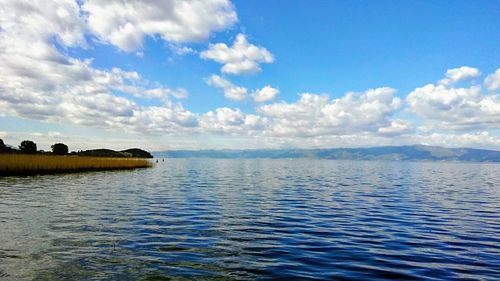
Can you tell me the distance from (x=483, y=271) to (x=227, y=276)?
10.6 metres

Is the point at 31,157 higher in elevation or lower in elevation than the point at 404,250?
higher

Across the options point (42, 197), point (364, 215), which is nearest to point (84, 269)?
point (364, 215)

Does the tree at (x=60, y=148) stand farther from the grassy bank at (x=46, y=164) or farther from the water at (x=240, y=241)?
the water at (x=240, y=241)

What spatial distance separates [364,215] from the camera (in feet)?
107

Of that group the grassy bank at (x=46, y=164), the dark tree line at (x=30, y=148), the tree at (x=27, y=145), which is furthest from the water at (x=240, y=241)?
the tree at (x=27, y=145)

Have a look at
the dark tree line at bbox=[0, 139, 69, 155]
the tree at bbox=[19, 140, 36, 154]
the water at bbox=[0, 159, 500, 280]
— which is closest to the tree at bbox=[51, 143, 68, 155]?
the dark tree line at bbox=[0, 139, 69, 155]

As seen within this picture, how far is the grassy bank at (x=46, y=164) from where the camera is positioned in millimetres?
69375

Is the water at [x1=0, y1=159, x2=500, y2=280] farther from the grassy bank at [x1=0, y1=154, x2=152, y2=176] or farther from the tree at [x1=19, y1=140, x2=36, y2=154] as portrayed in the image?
the tree at [x1=19, y1=140, x2=36, y2=154]

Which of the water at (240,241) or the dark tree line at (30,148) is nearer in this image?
the water at (240,241)

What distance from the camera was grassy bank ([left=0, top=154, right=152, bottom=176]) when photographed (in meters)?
69.4

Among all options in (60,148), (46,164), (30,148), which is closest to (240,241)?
(46,164)

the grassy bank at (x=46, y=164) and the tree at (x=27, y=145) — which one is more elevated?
the tree at (x=27, y=145)

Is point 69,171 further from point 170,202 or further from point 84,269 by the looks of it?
point 84,269

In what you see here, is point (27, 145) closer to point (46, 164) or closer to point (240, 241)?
point (46, 164)
